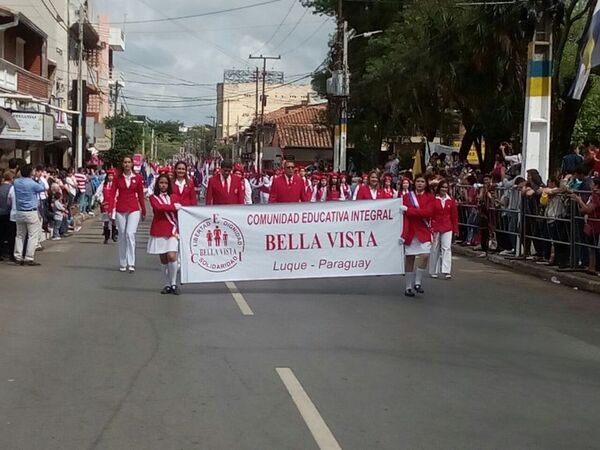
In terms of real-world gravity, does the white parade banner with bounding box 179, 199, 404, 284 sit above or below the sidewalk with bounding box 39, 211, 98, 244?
above

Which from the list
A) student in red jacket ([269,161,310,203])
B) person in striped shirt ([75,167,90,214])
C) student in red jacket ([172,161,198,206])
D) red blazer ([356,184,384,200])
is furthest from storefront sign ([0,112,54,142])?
student in red jacket ([172,161,198,206])

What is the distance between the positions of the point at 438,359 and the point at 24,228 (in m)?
10.6

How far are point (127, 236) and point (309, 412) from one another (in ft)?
31.6

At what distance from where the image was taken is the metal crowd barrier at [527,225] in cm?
1585

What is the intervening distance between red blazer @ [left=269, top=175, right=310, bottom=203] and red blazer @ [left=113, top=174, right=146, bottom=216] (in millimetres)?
2901

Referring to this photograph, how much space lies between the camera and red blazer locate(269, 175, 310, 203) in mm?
17953

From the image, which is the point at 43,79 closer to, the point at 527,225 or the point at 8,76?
the point at 8,76

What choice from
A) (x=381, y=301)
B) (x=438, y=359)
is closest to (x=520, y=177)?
(x=381, y=301)

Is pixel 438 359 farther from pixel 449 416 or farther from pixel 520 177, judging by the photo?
pixel 520 177

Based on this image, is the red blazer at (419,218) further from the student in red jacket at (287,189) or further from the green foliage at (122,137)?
the green foliage at (122,137)

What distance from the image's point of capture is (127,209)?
15.9 m

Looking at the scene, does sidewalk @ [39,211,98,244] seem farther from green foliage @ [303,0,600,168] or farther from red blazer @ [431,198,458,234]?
green foliage @ [303,0,600,168]

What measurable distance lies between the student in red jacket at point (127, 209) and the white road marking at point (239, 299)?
8.28 ft

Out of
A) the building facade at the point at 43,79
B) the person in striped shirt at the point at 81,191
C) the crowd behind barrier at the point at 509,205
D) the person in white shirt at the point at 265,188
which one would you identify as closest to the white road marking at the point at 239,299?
the crowd behind barrier at the point at 509,205
